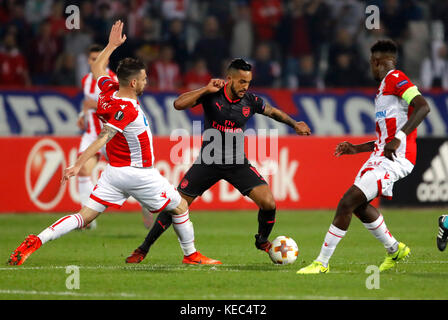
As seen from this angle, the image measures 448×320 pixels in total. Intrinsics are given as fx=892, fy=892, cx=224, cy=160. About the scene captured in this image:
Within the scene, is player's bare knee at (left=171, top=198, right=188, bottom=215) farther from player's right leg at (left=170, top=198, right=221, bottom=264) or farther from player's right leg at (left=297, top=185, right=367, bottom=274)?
player's right leg at (left=297, top=185, right=367, bottom=274)

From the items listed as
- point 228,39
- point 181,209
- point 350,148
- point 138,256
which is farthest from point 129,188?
point 228,39

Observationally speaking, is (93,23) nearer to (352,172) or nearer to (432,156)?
(352,172)

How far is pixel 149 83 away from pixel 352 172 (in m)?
4.76

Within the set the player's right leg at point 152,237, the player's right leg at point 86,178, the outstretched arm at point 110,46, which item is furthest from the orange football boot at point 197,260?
the player's right leg at point 86,178

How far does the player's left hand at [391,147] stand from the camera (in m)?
8.12

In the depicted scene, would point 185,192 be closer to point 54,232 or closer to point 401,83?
point 54,232

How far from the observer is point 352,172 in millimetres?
16828

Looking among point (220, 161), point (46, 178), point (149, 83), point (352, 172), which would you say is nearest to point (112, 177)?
point (220, 161)

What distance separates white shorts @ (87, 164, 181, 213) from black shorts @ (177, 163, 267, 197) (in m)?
0.69

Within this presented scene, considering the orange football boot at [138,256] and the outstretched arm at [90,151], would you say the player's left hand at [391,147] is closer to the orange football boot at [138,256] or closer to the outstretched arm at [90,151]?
the outstretched arm at [90,151]

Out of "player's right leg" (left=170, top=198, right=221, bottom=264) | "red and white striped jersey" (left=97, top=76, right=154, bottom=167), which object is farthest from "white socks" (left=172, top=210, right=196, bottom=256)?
"red and white striped jersey" (left=97, top=76, right=154, bottom=167)

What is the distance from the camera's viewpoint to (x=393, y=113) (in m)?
8.71
